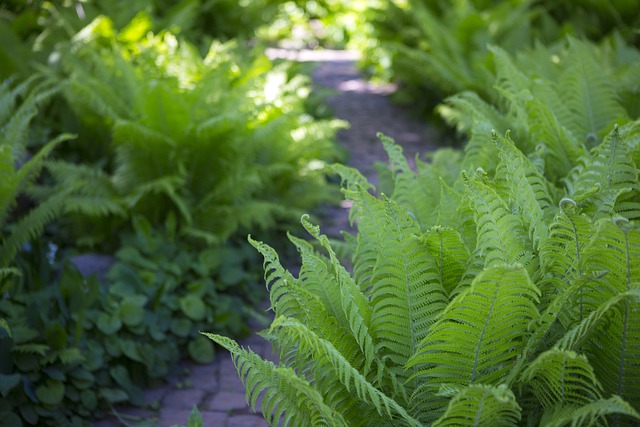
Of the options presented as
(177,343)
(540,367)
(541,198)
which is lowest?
(177,343)

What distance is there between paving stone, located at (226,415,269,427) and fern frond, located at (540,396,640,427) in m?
1.55

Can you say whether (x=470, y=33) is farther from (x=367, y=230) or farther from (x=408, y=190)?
(x=367, y=230)

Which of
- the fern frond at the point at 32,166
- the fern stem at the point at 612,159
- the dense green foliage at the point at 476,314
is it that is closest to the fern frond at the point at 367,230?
the dense green foliage at the point at 476,314

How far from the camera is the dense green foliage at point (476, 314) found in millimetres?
1582

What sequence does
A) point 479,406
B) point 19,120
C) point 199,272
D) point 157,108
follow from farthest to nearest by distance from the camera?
point 157,108 → point 199,272 → point 19,120 → point 479,406

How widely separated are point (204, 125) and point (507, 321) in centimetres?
246

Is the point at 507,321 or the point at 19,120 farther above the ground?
the point at 19,120

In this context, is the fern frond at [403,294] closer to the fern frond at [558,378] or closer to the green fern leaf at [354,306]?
the green fern leaf at [354,306]

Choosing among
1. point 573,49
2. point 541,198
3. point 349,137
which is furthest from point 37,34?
Answer: point 541,198

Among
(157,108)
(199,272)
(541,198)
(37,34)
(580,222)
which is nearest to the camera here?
(580,222)

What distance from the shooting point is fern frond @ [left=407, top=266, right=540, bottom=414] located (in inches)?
62.3

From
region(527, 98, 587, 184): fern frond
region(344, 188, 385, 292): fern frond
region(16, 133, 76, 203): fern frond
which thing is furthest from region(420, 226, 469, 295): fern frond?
region(16, 133, 76, 203): fern frond

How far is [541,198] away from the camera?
2252mm

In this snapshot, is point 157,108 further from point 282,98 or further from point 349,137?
point 349,137
